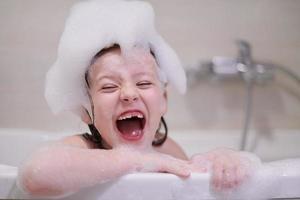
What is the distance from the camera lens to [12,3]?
1344 mm

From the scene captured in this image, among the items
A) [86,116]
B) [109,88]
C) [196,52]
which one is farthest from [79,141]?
[196,52]

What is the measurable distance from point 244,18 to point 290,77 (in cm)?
34

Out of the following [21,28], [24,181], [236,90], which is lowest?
[236,90]

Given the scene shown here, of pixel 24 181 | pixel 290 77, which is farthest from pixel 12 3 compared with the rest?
pixel 290 77

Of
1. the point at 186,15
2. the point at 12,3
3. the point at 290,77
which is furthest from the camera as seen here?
the point at 290,77

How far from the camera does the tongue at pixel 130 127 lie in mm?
889

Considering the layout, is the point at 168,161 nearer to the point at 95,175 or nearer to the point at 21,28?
the point at 95,175

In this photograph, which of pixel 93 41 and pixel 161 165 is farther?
pixel 93 41

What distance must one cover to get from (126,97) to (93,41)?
0.17 metres

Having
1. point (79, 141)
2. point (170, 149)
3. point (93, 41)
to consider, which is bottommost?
point (170, 149)

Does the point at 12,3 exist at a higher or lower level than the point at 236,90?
higher

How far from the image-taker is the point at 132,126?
90cm

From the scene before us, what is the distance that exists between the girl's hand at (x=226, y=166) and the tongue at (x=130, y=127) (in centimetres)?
17

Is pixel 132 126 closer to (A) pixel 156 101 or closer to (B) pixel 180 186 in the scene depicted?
(A) pixel 156 101
